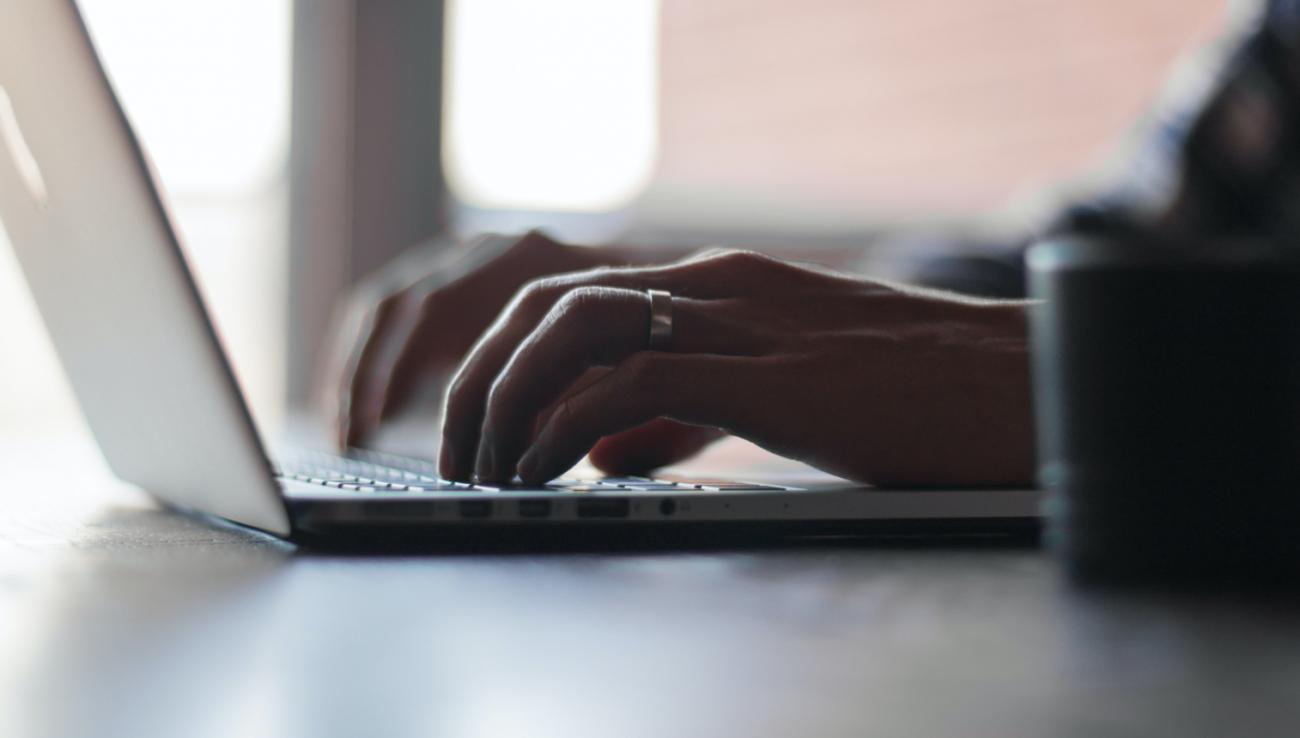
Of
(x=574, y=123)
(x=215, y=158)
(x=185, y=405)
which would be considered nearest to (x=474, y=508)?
(x=185, y=405)

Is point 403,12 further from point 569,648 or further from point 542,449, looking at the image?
point 569,648

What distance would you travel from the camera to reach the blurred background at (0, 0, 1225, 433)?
9.39 feet

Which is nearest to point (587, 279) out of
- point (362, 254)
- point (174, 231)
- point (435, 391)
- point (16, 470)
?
point (174, 231)

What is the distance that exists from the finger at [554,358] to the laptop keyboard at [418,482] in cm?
3

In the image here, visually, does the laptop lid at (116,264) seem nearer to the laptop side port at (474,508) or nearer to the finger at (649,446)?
the laptop side port at (474,508)

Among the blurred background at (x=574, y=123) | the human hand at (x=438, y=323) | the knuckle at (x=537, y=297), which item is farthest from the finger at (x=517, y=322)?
the blurred background at (x=574, y=123)

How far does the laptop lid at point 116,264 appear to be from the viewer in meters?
0.46

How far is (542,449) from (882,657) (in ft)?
1.06

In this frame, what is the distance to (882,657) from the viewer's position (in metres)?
0.31

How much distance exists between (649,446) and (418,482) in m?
0.17

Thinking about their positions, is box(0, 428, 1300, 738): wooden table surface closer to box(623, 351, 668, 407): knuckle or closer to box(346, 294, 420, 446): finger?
box(623, 351, 668, 407): knuckle

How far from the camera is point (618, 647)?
329mm

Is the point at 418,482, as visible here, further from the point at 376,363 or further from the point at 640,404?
the point at 376,363

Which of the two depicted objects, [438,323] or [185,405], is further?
[438,323]
